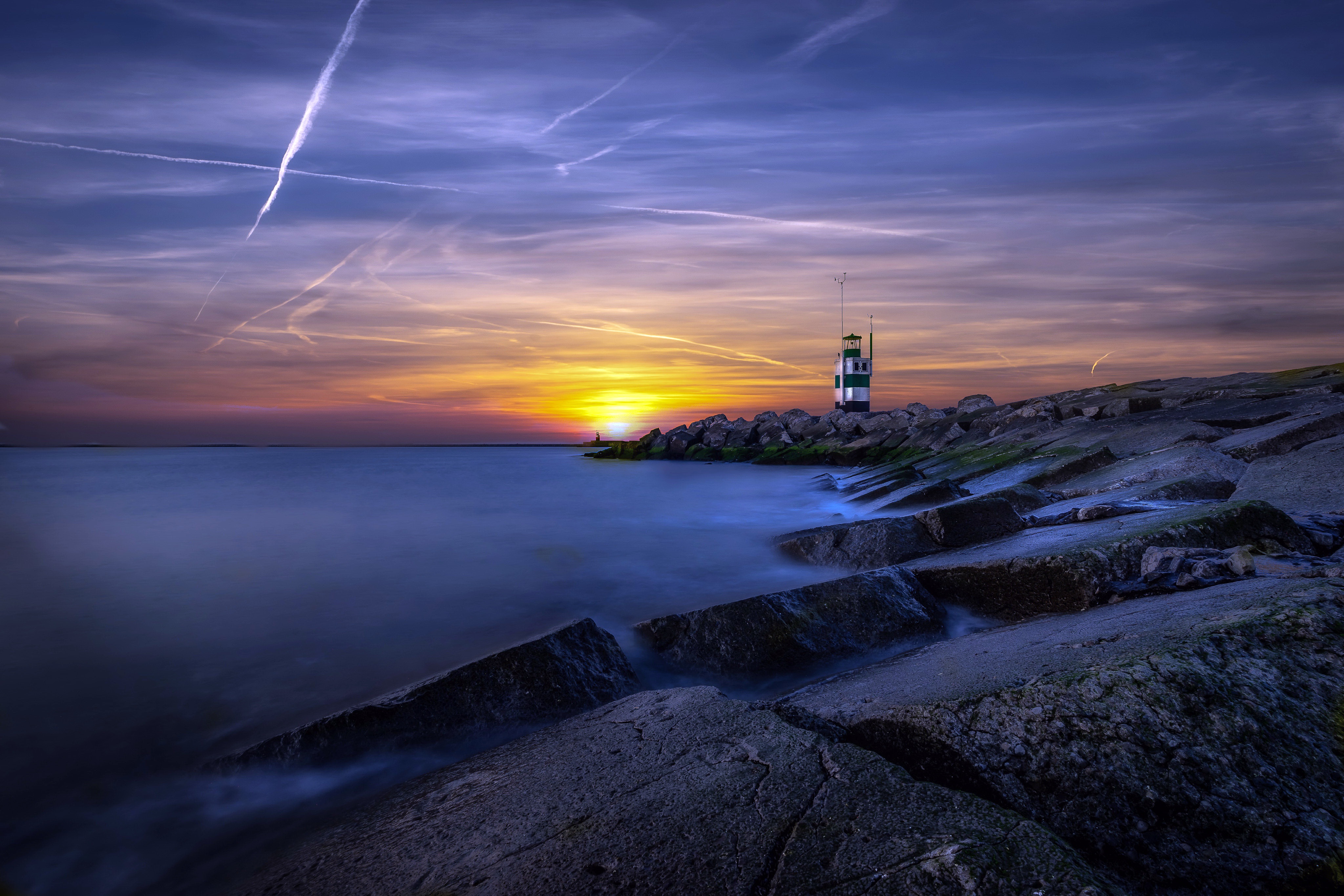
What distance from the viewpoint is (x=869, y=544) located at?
6.50 metres

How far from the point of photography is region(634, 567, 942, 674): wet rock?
4.30 m

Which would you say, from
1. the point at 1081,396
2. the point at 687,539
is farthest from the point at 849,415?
the point at 687,539

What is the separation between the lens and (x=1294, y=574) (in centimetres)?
316

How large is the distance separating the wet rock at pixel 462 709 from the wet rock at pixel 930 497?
6.29m

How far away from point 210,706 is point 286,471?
3853cm

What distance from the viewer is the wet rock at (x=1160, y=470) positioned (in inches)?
244

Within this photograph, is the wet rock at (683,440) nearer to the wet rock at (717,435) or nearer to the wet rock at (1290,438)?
the wet rock at (717,435)

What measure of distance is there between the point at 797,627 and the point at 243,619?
18.4 ft

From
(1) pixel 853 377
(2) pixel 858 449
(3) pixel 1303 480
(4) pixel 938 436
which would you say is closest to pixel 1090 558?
(3) pixel 1303 480

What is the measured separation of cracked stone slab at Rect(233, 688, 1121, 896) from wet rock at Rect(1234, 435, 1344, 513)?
4436 millimetres

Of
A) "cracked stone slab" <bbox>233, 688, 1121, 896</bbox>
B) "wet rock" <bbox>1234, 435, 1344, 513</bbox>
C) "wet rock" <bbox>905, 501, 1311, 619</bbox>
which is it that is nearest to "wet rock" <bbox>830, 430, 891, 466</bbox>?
"wet rock" <bbox>1234, 435, 1344, 513</bbox>

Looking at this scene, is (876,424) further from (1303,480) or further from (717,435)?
(1303,480)

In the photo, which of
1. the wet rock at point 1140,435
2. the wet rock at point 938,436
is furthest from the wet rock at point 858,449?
the wet rock at point 1140,435

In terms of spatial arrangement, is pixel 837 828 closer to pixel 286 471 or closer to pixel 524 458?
pixel 286 471
